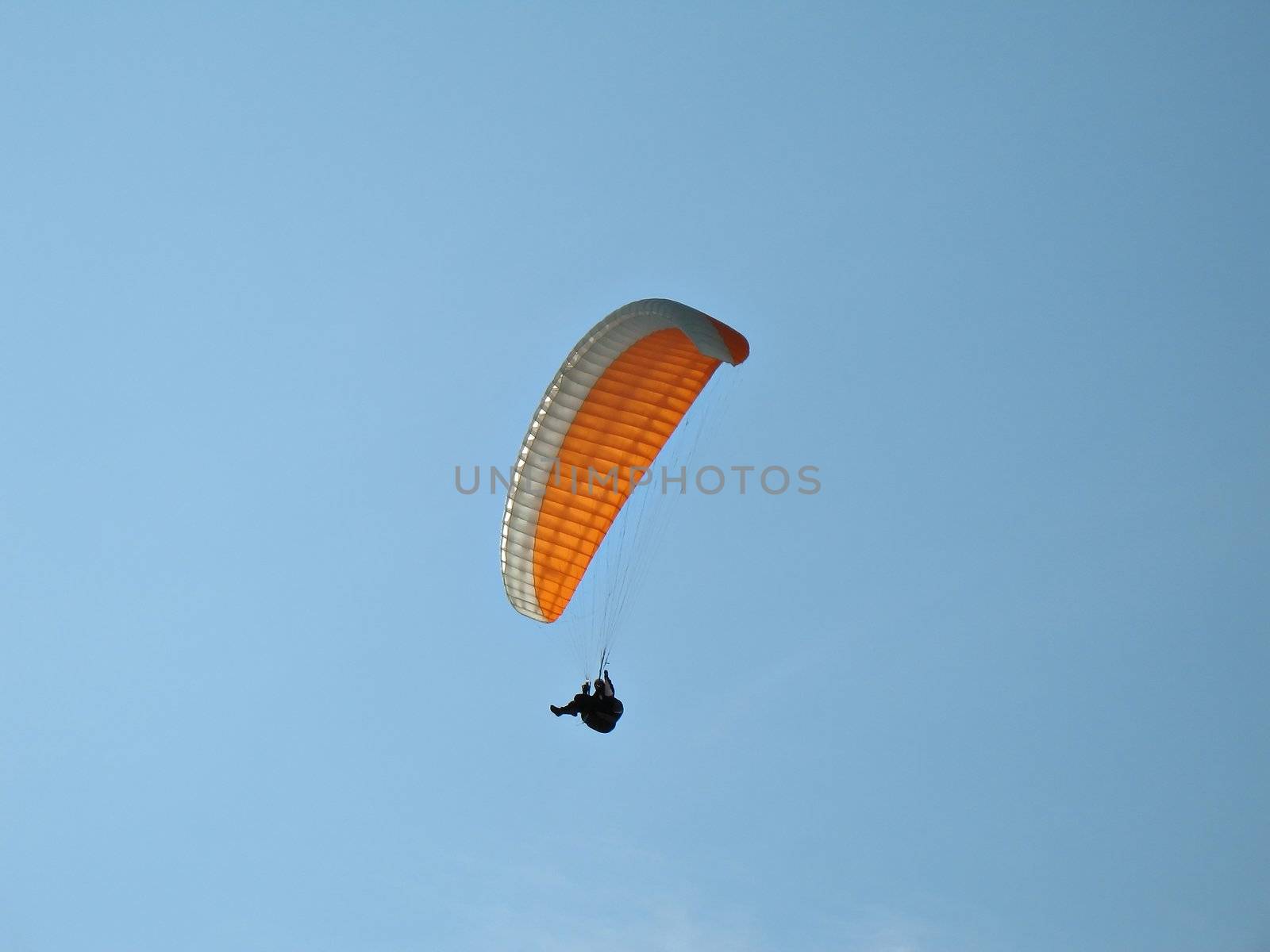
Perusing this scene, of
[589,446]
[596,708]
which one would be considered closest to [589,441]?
[589,446]

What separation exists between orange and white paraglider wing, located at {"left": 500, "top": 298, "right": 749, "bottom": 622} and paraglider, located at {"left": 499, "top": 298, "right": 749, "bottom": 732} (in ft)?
0.04

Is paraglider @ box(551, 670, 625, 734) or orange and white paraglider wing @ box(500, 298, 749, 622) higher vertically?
orange and white paraglider wing @ box(500, 298, 749, 622)

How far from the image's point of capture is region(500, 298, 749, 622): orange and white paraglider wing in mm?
23375

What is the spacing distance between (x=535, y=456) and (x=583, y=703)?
3.45m

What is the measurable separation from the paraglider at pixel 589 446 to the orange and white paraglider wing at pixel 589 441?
11 millimetres

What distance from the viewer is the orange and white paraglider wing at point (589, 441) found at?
23.4 meters

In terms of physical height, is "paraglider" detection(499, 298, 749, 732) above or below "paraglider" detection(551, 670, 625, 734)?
above

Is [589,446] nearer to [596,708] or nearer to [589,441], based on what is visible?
[589,441]

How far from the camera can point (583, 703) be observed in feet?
77.8

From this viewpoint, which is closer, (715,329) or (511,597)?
(715,329)

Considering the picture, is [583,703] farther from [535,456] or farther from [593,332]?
[593,332]

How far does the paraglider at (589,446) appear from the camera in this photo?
23375 mm

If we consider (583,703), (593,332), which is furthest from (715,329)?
(583,703)

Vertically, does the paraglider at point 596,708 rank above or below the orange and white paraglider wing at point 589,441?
below
